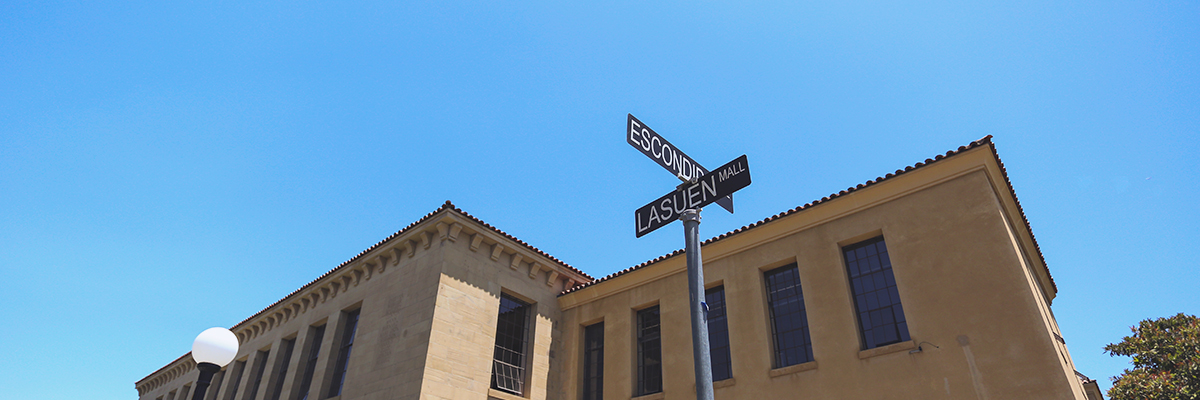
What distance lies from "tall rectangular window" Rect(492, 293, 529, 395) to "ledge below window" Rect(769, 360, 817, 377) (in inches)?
268

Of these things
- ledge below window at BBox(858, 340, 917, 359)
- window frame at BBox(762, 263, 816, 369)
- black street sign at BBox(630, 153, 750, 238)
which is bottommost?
black street sign at BBox(630, 153, 750, 238)

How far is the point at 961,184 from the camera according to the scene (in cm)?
1105

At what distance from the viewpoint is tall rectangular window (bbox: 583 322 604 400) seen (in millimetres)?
15535

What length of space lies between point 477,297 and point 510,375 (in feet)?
7.50

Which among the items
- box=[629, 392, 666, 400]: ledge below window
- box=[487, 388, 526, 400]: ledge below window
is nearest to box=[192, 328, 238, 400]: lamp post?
box=[487, 388, 526, 400]: ledge below window

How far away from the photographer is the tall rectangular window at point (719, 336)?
13.1 m

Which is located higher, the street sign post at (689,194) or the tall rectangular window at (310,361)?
the tall rectangular window at (310,361)

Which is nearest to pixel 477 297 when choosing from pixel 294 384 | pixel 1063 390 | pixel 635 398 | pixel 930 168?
pixel 635 398

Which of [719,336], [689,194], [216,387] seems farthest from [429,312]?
[216,387]

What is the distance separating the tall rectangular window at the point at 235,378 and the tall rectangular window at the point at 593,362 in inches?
502

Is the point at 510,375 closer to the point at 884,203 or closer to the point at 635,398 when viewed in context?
the point at 635,398

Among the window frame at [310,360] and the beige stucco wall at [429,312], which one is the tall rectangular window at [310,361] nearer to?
the window frame at [310,360]

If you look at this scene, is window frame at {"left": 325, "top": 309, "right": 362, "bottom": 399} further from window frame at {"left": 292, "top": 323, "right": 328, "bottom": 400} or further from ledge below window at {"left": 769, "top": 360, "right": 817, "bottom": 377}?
ledge below window at {"left": 769, "top": 360, "right": 817, "bottom": 377}

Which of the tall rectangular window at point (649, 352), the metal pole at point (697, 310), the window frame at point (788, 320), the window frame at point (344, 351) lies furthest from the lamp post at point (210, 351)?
the window frame at point (788, 320)
